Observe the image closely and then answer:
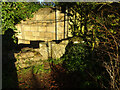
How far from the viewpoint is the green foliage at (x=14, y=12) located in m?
5.12

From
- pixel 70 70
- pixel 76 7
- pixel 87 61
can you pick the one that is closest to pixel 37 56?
pixel 70 70

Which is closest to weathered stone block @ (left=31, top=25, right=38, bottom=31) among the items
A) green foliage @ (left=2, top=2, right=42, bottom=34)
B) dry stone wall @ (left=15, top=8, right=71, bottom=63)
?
dry stone wall @ (left=15, top=8, right=71, bottom=63)

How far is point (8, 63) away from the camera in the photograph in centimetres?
459

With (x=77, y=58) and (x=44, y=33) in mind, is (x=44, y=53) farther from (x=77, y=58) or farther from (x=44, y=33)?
(x=77, y=58)

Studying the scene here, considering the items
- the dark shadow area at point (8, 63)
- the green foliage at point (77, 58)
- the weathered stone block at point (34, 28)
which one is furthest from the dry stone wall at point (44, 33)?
the green foliage at point (77, 58)

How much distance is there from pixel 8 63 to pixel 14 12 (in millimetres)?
3177

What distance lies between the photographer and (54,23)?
575 centimetres

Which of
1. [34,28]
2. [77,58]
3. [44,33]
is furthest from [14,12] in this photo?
[77,58]

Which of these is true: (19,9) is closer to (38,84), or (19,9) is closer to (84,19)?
(84,19)

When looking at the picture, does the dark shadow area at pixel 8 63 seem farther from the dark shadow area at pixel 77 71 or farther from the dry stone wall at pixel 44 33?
the dark shadow area at pixel 77 71

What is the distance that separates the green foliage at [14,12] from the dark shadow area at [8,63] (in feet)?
1.80

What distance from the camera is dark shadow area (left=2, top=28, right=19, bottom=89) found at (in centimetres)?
349

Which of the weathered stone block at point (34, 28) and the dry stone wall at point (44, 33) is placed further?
the weathered stone block at point (34, 28)

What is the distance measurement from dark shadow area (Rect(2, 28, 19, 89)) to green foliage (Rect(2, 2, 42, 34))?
0.55 m
